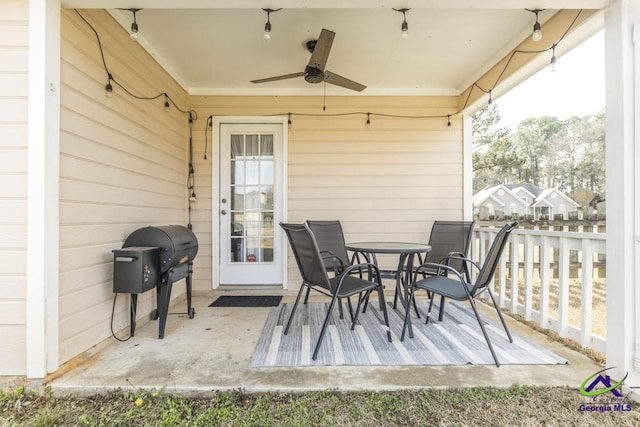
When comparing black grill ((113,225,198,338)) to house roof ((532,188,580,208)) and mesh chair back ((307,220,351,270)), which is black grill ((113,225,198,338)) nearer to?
mesh chair back ((307,220,351,270))

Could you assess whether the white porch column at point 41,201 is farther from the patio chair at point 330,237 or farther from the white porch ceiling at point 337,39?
the patio chair at point 330,237

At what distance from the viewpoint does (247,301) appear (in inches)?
135

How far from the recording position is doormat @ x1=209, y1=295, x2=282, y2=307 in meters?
3.29

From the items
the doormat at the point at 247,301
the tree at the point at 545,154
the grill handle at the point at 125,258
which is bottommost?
the doormat at the point at 247,301

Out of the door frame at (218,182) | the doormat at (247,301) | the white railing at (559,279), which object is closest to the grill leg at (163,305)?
the doormat at (247,301)

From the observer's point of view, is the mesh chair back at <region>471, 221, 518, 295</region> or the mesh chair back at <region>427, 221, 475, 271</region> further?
the mesh chair back at <region>427, 221, 475, 271</region>

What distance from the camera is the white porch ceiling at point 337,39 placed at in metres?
1.89

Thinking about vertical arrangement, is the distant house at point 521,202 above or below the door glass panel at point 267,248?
above

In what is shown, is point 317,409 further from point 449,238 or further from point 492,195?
point 492,195

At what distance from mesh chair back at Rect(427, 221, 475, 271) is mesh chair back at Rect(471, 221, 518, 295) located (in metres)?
1.19

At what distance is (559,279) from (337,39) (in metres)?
2.81

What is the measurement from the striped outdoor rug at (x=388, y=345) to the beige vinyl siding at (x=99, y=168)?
122 centimetres

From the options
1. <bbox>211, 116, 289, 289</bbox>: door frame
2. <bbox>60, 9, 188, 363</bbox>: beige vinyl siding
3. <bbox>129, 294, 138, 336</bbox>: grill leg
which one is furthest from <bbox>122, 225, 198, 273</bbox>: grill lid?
<bbox>211, 116, 289, 289</bbox>: door frame

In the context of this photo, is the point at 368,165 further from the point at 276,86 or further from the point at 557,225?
the point at 557,225
